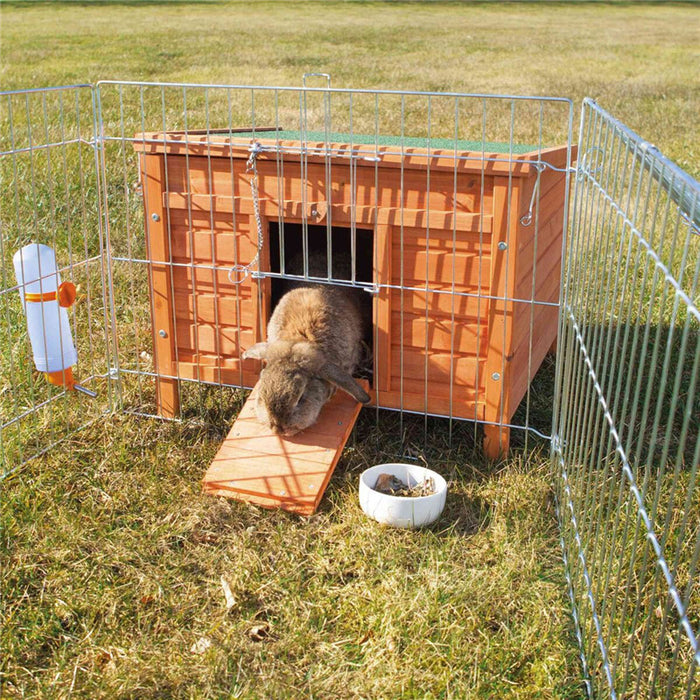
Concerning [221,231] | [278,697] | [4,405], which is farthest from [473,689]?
[4,405]

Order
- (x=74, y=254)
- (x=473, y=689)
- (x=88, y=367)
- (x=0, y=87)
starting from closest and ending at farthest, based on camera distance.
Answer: (x=473, y=689) → (x=88, y=367) → (x=74, y=254) → (x=0, y=87)

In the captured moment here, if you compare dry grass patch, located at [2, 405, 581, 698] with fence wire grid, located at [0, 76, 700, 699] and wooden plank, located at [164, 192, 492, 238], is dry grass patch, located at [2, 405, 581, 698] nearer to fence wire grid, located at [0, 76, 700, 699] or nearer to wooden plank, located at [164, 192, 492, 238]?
fence wire grid, located at [0, 76, 700, 699]

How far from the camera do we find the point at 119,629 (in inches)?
133

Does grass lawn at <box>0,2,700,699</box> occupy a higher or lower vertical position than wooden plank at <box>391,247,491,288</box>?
lower

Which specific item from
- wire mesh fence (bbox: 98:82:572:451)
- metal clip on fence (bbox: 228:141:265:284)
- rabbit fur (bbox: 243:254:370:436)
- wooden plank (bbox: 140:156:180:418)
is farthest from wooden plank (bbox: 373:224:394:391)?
wooden plank (bbox: 140:156:180:418)

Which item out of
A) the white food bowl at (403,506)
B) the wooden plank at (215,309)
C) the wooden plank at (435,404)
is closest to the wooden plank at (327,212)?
the wooden plank at (215,309)

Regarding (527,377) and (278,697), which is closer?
(278,697)

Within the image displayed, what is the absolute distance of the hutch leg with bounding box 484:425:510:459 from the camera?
15.0 feet

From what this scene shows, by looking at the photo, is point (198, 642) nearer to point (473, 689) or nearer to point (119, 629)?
point (119, 629)

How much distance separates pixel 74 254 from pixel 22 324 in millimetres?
1543

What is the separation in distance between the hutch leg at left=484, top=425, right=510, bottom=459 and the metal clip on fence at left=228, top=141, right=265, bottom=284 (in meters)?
1.50

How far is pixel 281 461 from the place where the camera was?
14.4ft

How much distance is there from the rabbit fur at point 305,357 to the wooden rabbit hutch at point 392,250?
0.66ft

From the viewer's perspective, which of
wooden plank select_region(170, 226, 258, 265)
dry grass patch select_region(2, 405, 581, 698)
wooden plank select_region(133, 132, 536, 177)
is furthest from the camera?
wooden plank select_region(170, 226, 258, 265)
